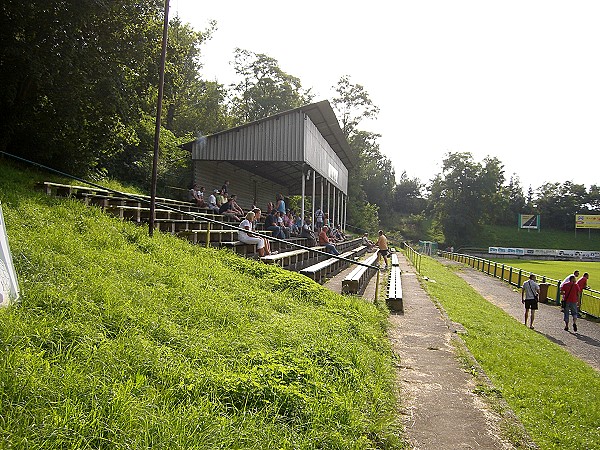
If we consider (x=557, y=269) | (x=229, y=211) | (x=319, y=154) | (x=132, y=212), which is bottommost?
(x=557, y=269)

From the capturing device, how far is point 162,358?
4.21 meters

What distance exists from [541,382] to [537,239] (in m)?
Result: 92.0

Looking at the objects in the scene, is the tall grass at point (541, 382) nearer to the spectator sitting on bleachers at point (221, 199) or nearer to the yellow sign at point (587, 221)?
the spectator sitting on bleachers at point (221, 199)

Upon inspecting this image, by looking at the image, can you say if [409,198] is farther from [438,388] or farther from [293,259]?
[438,388]

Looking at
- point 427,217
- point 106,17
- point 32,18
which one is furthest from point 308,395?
point 427,217

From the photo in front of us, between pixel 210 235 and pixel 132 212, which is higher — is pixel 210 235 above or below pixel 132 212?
below

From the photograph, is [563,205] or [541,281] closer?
[541,281]

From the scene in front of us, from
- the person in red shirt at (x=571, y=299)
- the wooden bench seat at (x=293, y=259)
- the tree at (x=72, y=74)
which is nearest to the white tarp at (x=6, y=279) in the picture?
the wooden bench seat at (x=293, y=259)

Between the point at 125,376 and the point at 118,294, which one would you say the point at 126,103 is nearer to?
the point at 118,294

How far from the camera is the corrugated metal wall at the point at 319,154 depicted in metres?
22.4

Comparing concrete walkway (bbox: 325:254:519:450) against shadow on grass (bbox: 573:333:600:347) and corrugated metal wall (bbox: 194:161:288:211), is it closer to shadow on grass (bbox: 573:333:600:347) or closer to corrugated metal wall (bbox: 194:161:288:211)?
shadow on grass (bbox: 573:333:600:347)

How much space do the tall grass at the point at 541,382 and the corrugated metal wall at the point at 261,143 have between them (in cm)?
1082

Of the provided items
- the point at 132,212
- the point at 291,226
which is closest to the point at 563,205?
the point at 291,226

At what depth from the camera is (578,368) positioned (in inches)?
390
